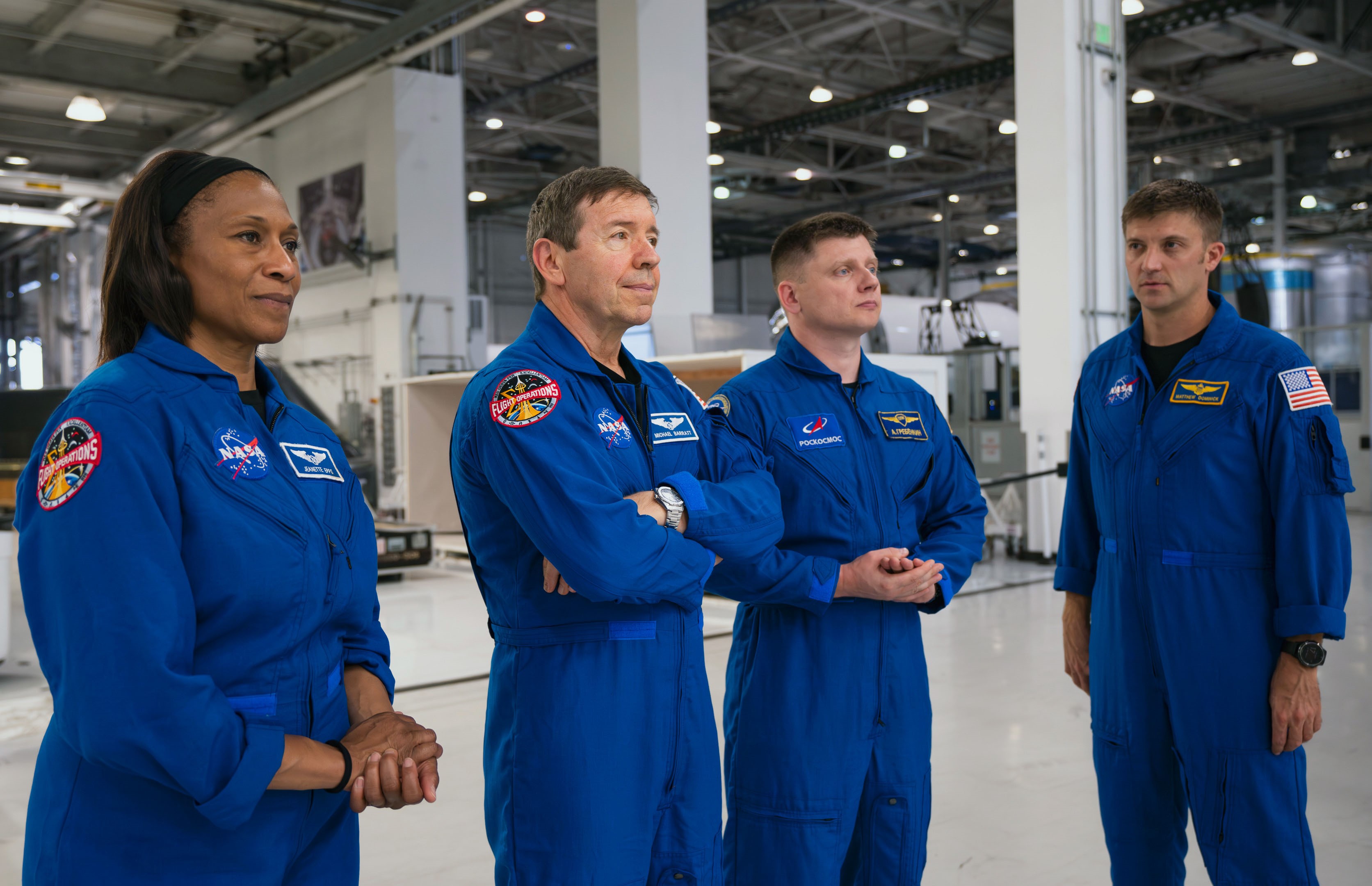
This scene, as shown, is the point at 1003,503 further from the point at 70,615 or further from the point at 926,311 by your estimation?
the point at 70,615

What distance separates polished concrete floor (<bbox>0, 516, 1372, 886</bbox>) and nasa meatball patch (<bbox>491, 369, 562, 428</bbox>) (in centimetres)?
198

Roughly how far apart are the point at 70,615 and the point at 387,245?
13416 millimetres

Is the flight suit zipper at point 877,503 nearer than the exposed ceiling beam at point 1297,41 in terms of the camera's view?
Yes

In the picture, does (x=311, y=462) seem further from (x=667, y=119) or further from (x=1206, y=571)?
(x=667, y=119)

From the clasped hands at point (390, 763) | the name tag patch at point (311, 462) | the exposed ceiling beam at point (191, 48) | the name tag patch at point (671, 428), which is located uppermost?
the exposed ceiling beam at point (191, 48)

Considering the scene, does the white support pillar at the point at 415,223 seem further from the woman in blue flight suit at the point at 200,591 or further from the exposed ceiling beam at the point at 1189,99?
the woman in blue flight suit at the point at 200,591

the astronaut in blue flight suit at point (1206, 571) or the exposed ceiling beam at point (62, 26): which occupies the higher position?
the exposed ceiling beam at point (62, 26)

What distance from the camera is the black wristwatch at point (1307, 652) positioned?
7.58 ft

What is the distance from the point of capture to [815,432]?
2510 mm

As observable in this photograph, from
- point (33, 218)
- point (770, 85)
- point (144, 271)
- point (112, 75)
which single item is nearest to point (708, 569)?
point (144, 271)

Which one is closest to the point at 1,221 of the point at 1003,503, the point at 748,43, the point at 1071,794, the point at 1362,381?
the point at 748,43

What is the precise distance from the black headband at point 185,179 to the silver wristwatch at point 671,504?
850mm

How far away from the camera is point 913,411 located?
2639 mm

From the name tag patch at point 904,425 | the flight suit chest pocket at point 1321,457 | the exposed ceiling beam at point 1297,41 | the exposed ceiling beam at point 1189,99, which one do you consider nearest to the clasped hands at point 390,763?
the name tag patch at point 904,425
